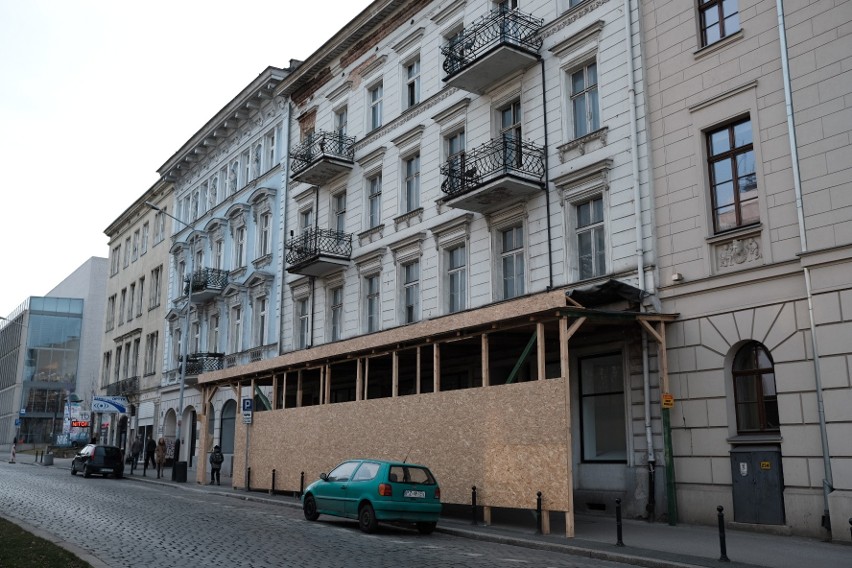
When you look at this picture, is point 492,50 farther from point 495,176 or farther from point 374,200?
point 374,200

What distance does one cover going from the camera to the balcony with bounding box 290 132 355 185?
98.0 ft

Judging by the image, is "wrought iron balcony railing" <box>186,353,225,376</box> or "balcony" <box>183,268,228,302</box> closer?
"wrought iron balcony railing" <box>186,353,225,376</box>

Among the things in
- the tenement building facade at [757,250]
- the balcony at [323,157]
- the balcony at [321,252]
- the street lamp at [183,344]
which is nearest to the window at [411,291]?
the balcony at [321,252]

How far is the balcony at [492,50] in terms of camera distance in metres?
21.9

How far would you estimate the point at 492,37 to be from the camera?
2334 cm

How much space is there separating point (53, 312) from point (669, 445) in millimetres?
82559

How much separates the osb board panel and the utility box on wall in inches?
143

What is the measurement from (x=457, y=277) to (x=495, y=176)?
436cm

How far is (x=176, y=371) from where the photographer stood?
4269 cm

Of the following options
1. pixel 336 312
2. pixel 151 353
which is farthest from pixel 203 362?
pixel 336 312

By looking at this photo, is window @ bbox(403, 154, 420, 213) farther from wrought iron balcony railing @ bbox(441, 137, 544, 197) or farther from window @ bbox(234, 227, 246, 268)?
window @ bbox(234, 227, 246, 268)

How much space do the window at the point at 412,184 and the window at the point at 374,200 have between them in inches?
61.8

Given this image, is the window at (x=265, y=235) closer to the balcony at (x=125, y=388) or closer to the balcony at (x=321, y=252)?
the balcony at (x=321, y=252)

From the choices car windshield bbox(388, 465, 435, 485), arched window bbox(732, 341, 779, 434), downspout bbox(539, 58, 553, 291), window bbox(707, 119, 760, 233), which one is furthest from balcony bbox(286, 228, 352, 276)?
arched window bbox(732, 341, 779, 434)
